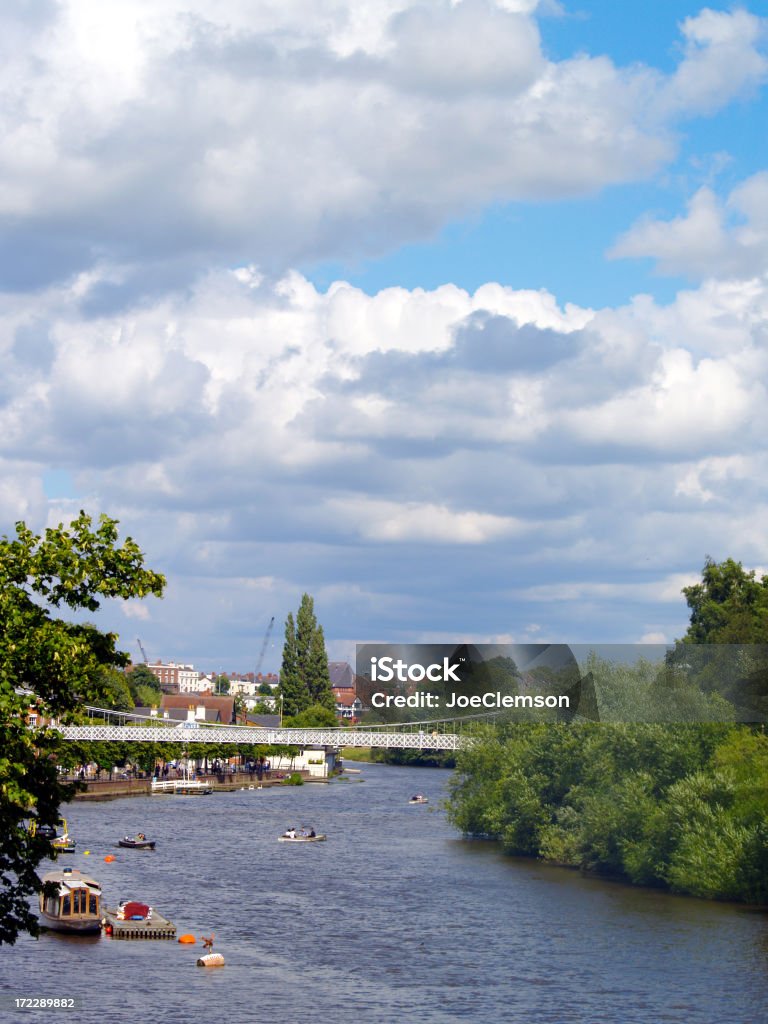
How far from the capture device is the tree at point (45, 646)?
26.0m

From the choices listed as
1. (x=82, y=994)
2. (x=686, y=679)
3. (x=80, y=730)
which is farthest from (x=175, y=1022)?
(x=80, y=730)

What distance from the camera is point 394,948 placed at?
6022 cm

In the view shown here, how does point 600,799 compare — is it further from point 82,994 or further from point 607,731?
point 82,994

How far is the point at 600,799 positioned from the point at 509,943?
24190mm

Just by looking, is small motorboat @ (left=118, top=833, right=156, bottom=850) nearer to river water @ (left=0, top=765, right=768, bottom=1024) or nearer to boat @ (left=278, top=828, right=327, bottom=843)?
river water @ (left=0, top=765, right=768, bottom=1024)

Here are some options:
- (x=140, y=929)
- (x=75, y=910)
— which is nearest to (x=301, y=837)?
(x=75, y=910)

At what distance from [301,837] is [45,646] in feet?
275

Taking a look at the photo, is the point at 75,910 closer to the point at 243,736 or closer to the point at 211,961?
the point at 211,961

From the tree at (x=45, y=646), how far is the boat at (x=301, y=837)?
261ft

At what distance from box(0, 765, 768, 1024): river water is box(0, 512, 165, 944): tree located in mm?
21805

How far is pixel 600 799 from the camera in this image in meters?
84.7

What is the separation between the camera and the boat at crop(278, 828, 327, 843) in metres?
105

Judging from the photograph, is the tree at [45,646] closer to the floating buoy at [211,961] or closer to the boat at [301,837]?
the floating buoy at [211,961]

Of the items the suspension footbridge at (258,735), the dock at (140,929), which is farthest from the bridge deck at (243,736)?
the dock at (140,929)
